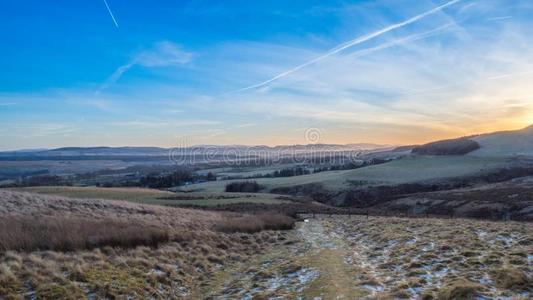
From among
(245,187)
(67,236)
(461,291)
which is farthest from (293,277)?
(245,187)

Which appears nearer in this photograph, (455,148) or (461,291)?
(461,291)

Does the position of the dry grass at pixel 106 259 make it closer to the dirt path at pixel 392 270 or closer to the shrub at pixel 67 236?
the shrub at pixel 67 236

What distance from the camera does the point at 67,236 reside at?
643 inches

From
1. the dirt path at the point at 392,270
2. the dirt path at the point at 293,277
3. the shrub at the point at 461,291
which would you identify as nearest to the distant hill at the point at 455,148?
the dirt path at the point at 392,270

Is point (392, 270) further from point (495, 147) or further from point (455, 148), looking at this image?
point (495, 147)

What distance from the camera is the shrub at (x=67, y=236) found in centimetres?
1487

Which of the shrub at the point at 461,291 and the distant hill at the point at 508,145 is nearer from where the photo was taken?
the shrub at the point at 461,291

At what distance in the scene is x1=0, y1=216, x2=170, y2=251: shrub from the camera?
14.9 meters

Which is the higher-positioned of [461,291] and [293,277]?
[461,291]

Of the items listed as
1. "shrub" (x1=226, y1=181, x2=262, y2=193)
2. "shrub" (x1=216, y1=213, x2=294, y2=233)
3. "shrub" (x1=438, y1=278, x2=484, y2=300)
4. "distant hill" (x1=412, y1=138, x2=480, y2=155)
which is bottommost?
"shrub" (x1=226, y1=181, x2=262, y2=193)

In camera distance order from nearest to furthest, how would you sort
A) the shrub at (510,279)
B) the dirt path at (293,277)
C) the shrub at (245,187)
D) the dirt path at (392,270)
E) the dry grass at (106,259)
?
the shrub at (510,279) → the dry grass at (106,259) → the dirt path at (392,270) → the dirt path at (293,277) → the shrub at (245,187)

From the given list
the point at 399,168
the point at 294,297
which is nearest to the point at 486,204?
the point at 294,297

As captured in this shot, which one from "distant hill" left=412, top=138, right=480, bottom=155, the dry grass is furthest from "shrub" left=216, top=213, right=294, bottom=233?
"distant hill" left=412, top=138, right=480, bottom=155

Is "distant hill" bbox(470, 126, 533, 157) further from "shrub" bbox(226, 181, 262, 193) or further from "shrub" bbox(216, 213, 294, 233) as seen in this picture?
"shrub" bbox(216, 213, 294, 233)
